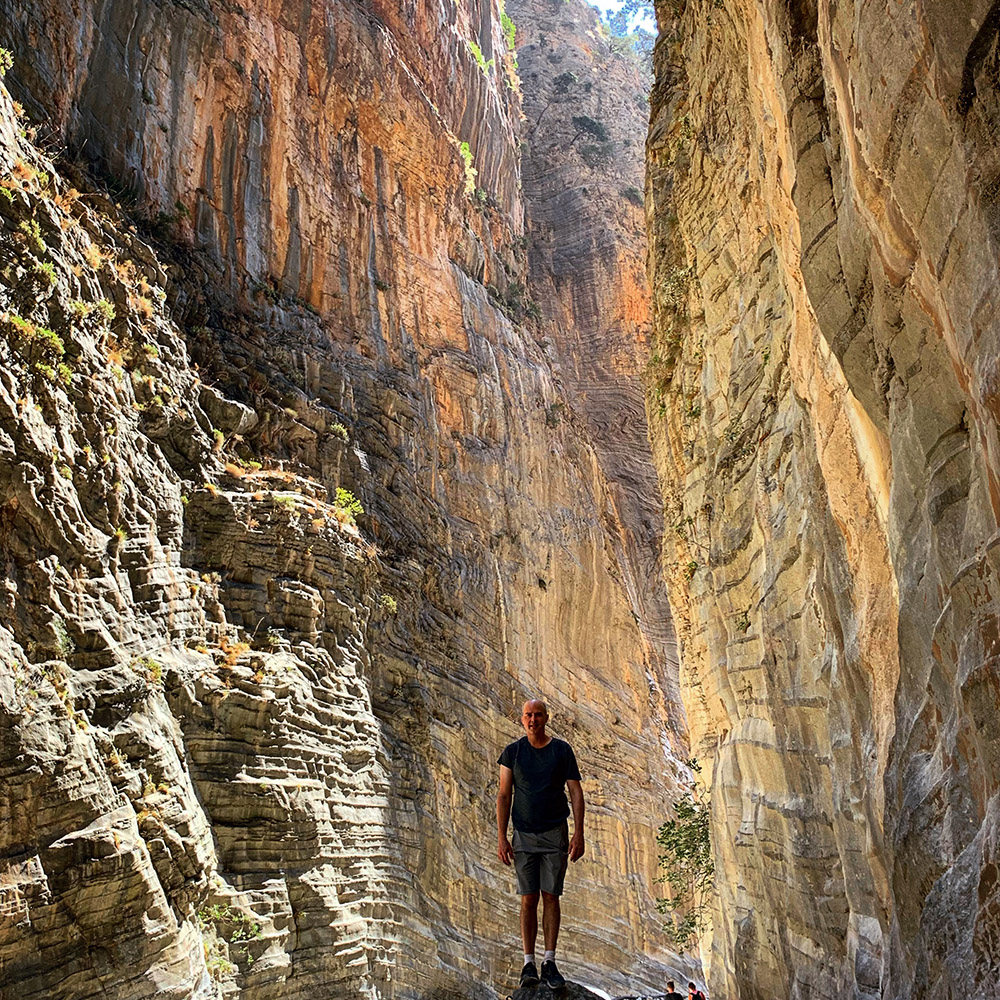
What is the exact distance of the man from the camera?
5.45 meters

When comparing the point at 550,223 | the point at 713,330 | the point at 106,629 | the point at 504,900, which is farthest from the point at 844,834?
the point at 550,223

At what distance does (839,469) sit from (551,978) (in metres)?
3.94

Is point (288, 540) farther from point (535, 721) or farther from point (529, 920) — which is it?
point (529, 920)

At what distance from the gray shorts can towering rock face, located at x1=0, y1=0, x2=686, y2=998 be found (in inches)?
222

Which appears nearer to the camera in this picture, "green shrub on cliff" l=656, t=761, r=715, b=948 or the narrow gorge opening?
the narrow gorge opening

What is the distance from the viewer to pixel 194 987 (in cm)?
965

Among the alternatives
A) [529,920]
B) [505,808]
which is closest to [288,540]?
[505,808]

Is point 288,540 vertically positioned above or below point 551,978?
above

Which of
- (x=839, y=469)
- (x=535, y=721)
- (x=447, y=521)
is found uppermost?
(x=839, y=469)

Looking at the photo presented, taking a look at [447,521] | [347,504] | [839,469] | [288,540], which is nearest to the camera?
[839,469]

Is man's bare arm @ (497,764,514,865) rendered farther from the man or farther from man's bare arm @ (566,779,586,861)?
man's bare arm @ (566,779,586,861)

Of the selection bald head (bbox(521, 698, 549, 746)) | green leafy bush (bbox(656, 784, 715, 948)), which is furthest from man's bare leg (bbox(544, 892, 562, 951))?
green leafy bush (bbox(656, 784, 715, 948))

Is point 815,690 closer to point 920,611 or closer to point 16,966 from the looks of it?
point 920,611

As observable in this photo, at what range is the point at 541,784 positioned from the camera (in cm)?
548
